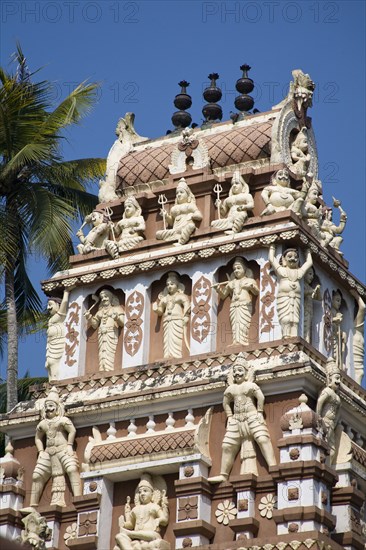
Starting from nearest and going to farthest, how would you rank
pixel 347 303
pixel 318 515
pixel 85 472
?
pixel 318 515 < pixel 85 472 < pixel 347 303

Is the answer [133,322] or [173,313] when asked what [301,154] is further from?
[133,322]

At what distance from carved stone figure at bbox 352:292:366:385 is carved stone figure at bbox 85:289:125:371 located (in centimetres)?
440

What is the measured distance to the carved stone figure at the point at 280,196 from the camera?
32031 millimetres

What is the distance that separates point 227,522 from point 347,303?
18.5 feet

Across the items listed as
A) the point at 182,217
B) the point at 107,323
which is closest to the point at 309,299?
the point at 182,217

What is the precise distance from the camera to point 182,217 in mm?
32875

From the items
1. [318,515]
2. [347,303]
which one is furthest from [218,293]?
[318,515]

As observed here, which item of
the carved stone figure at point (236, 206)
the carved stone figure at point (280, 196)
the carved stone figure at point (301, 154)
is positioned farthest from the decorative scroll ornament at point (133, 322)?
the carved stone figure at point (301, 154)

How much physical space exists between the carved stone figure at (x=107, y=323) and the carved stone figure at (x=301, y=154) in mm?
4214

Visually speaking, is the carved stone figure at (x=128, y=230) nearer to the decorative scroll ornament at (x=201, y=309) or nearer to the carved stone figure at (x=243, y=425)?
the decorative scroll ornament at (x=201, y=309)

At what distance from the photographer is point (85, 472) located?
102ft

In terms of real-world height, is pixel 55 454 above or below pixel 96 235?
below

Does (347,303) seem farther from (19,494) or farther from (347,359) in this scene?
(19,494)

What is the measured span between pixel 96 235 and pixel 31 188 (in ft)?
12.8
